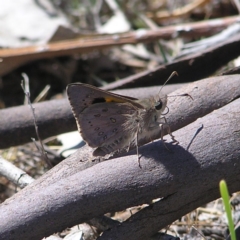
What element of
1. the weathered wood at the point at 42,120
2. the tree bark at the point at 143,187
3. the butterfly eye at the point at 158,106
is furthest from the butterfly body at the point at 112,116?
the tree bark at the point at 143,187

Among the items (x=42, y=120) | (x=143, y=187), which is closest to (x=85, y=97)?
(x=42, y=120)

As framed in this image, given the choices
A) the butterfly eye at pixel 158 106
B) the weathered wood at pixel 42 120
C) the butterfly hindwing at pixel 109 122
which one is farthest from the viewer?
the weathered wood at pixel 42 120

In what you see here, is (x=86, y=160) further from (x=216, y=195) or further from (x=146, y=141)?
(x=216, y=195)

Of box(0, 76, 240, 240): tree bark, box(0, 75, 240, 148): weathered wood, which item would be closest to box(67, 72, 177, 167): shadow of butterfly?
box(0, 75, 240, 148): weathered wood

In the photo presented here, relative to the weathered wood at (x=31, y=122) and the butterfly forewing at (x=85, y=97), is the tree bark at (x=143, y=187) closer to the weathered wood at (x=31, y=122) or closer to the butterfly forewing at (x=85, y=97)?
the butterfly forewing at (x=85, y=97)

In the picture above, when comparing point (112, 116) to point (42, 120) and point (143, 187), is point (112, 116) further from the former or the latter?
point (143, 187)

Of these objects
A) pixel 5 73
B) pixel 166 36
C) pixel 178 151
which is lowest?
pixel 178 151

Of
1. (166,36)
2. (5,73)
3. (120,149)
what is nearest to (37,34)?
(5,73)
